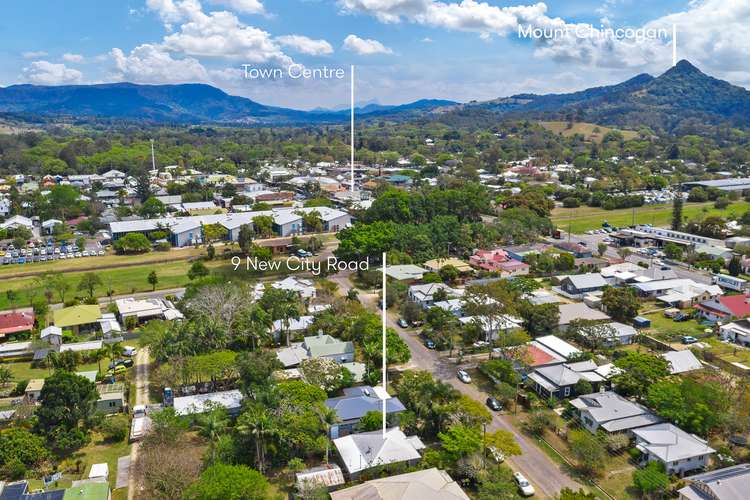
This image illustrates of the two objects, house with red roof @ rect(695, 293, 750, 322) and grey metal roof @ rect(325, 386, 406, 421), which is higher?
house with red roof @ rect(695, 293, 750, 322)

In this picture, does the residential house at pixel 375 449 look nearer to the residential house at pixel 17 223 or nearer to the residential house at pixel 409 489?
the residential house at pixel 409 489

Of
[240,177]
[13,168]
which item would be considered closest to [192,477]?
[240,177]

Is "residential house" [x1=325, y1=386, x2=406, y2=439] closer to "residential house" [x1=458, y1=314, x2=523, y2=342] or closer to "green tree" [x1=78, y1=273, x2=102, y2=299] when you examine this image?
"residential house" [x1=458, y1=314, x2=523, y2=342]

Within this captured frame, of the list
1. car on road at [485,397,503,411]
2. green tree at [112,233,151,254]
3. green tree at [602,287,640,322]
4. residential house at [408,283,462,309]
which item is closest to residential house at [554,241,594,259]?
green tree at [602,287,640,322]

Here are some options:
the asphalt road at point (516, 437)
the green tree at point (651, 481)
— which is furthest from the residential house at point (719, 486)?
the asphalt road at point (516, 437)

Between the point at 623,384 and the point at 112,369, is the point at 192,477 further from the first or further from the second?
the point at 623,384

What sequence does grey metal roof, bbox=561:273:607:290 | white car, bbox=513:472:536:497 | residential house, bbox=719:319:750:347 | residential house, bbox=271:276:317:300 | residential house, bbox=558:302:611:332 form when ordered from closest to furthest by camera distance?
white car, bbox=513:472:536:497
residential house, bbox=719:319:750:347
residential house, bbox=558:302:611:332
residential house, bbox=271:276:317:300
grey metal roof, bbox=561:273:607:290

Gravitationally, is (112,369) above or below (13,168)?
below
